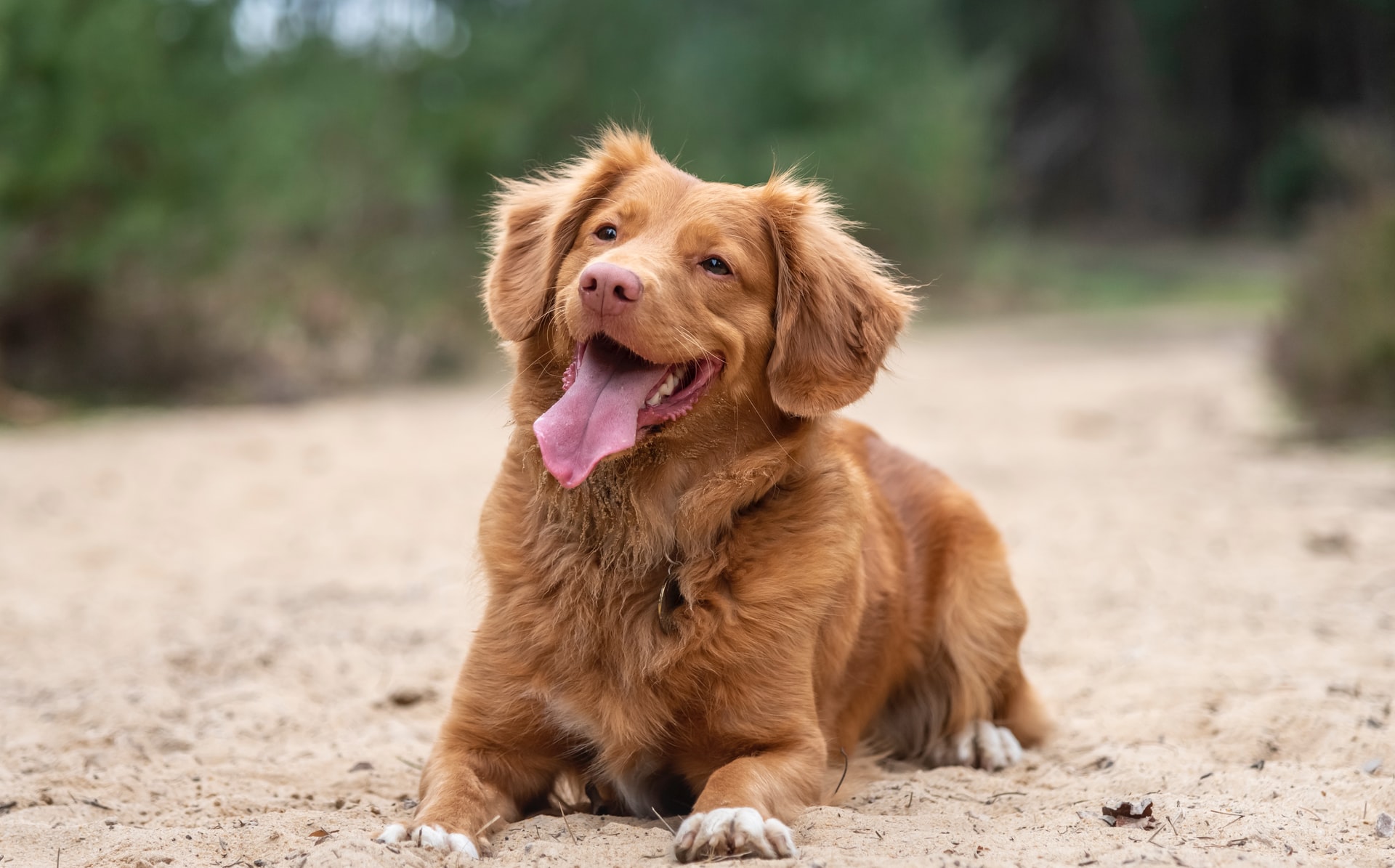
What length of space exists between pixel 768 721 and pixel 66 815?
5.90ft

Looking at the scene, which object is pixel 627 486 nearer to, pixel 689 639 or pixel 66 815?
pixel 689 639

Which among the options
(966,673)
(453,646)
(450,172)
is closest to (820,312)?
(966,673)

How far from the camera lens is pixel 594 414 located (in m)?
3.48

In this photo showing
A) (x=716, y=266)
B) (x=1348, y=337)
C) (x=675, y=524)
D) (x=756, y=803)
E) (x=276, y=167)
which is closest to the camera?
(x=756, y=803)

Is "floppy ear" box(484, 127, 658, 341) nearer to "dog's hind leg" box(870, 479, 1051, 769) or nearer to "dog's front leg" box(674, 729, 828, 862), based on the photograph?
"dog's front leg" box(674, 729, 828, 862)

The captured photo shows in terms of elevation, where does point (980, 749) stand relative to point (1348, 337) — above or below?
below

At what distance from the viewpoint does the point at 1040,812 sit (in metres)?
3.60

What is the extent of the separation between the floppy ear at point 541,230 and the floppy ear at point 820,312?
1.58ft

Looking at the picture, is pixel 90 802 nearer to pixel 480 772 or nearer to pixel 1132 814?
pixel 480 772

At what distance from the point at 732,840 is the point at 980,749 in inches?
59.3

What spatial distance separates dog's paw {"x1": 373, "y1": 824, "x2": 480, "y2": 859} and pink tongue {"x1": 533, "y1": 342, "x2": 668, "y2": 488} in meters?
0.86

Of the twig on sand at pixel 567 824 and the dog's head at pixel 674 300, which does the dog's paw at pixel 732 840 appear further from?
the dog's head at pixel 674 300

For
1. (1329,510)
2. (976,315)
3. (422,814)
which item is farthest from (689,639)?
(976,315)

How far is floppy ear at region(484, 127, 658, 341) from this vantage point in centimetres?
384
